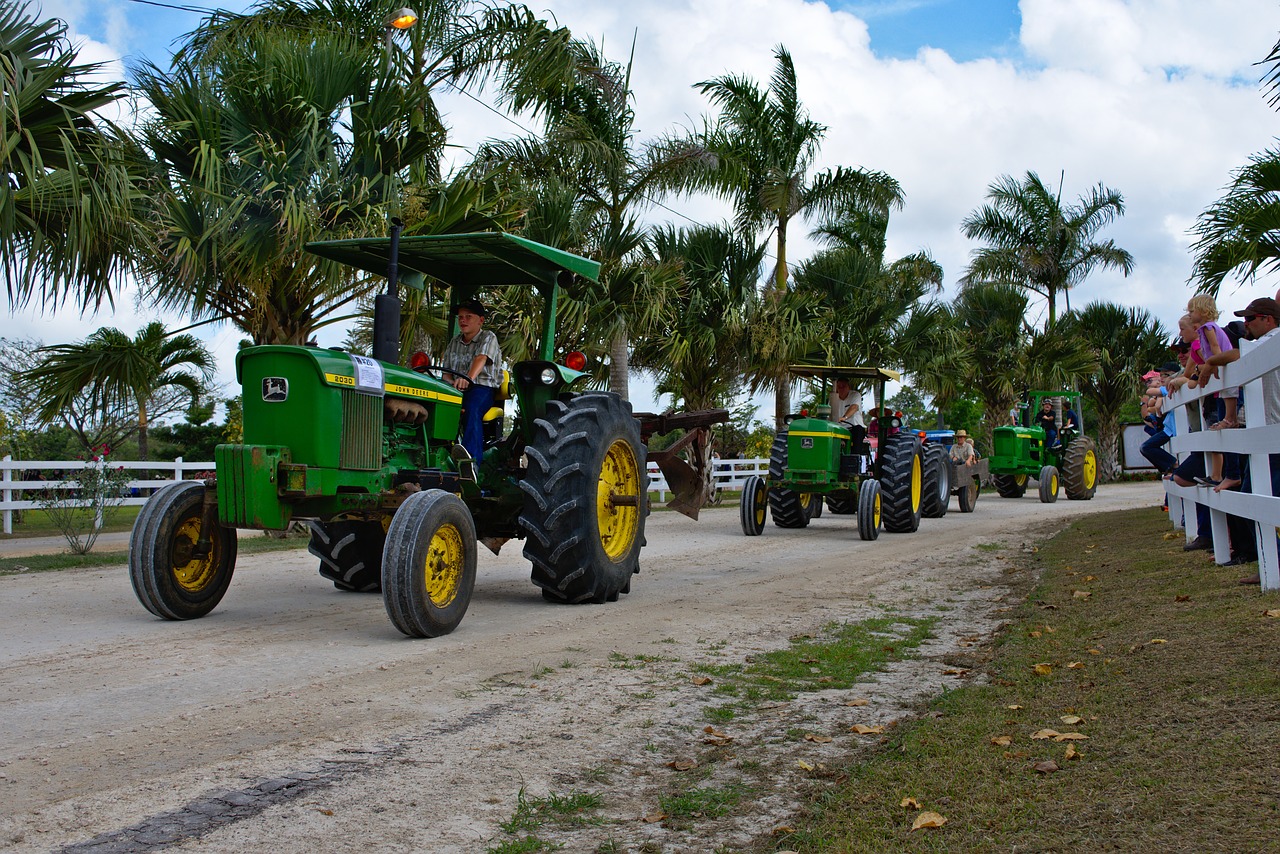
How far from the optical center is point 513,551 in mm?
11797

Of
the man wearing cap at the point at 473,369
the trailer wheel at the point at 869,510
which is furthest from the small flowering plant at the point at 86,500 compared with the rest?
the trailer wheel at the point at 869,510

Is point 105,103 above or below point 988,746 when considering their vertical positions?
above

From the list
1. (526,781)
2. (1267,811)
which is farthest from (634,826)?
(1267,811)

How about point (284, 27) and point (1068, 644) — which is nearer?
point (1068, 644)

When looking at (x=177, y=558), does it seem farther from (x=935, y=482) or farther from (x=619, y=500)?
(x=935, y=482)

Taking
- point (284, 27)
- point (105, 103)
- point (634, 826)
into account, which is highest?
point (284, 27)

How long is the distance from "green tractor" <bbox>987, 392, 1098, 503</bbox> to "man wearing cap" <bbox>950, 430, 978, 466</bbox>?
216 cm

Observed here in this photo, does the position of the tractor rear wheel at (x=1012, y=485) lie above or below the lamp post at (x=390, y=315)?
below

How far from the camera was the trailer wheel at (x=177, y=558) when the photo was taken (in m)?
6.40

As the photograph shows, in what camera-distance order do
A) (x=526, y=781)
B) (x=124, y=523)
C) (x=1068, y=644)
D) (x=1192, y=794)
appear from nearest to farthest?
1. (x=1192, y=794)
2. (x=526, y=781)
3. (x=1068, y=644)
4. (x=124, y=523)

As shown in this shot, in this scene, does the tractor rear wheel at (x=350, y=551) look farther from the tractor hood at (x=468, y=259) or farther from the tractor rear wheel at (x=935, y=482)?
the tractor rear wheel at (x=935, y=482)

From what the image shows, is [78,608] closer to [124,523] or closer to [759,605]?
[759,605]

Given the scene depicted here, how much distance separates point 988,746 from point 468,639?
3323 mm

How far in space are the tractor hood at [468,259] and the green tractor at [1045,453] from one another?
53.6 ft
